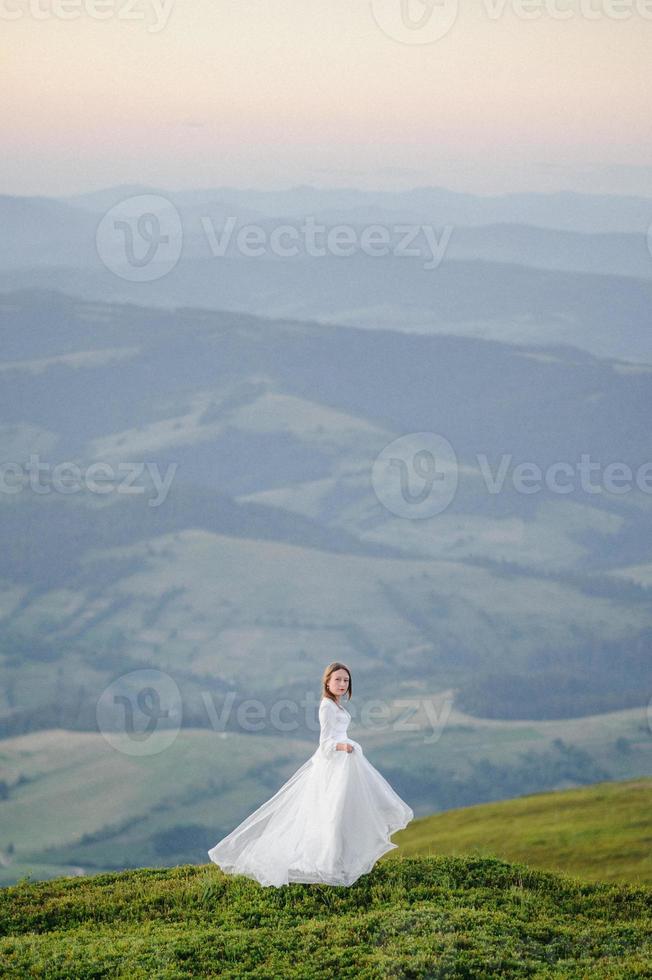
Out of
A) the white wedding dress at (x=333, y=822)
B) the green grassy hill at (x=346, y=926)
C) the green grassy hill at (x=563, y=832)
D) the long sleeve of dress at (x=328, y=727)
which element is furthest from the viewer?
the green grassy hill at (x=563, y=832)

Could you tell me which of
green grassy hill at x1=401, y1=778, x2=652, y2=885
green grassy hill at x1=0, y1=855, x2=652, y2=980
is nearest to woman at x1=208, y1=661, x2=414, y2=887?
green grassy hill at x1=0, y1=855, x2=652, y2=980

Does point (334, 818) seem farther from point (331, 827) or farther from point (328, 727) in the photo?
point (328, 727)

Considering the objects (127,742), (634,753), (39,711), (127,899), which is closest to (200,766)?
(127,742)

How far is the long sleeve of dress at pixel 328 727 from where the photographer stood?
1888 centimetres

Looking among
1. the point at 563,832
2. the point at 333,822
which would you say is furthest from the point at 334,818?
the point at 563,832

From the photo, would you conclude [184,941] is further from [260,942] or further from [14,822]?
[14,822]

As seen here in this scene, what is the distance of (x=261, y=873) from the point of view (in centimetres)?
1925

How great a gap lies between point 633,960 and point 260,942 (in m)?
5.12

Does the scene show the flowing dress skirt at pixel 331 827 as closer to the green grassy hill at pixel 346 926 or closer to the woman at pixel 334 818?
the woman at pixel 334 818

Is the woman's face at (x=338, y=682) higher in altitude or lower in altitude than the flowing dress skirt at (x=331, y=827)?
higher

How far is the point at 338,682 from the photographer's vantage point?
1875 centimetres

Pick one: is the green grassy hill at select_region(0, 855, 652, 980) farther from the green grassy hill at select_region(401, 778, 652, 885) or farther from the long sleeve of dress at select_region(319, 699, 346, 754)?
the green grassy hill at select_region(401, 778, 652, 885)

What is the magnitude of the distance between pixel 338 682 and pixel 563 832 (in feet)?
57.5

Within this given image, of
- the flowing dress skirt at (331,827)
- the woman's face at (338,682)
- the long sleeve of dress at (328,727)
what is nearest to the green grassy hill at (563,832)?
the flowing dress skirt at (331,827)
